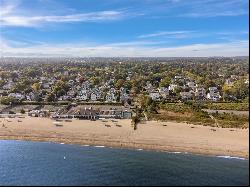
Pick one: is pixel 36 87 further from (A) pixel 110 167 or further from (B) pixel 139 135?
(A) pixel 110 167

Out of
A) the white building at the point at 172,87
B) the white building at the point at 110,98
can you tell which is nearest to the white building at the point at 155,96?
the white building at the point at 110,98

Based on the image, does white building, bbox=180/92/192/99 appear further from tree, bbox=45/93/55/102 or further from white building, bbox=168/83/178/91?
tree, bbox=45/93/55/102

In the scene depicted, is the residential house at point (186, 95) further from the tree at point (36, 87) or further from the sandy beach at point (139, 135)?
the tree at point (36, 87)

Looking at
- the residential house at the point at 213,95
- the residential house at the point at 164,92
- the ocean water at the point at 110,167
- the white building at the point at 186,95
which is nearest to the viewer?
the ocean water at the point at 110,167

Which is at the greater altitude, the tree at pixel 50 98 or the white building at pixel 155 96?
the white building at pixel 155 96

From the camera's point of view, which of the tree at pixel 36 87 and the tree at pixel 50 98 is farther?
the tree at pixel 36 87

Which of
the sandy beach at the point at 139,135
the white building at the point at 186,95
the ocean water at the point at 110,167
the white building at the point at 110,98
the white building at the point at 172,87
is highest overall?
the white building at the point at 172,87
